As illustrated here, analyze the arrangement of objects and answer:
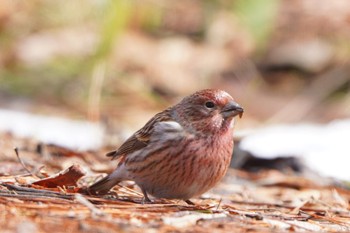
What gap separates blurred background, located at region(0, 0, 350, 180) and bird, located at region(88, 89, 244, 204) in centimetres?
287

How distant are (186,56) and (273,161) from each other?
4.89 meters

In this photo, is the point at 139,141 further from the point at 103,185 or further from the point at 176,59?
the point at 176,59

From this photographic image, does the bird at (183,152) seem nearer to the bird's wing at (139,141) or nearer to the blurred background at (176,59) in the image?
the bird's wing at (139,141)

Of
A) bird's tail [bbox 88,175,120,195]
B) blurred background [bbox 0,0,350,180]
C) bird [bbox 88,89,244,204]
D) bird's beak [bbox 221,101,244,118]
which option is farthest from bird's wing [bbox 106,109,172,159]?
blurred background [bbox 0,0,350,180]

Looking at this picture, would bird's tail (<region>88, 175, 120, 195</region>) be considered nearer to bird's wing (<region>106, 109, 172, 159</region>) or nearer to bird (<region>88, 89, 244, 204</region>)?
bird (<region>88, 89, 244, 204</region>)

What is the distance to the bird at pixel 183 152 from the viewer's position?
526 centimetres

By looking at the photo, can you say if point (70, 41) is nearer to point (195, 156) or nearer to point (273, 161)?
point (273, 161)

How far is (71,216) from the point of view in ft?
13.6

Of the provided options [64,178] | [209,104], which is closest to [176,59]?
[209,104]

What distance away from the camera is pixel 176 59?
1202 cm

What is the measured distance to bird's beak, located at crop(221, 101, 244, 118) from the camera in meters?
5.43

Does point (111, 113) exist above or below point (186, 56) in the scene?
below

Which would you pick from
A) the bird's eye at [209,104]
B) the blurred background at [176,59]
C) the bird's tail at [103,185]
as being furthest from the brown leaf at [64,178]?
the blurred background at [176,59]

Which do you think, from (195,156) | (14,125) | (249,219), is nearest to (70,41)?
(14,125)
